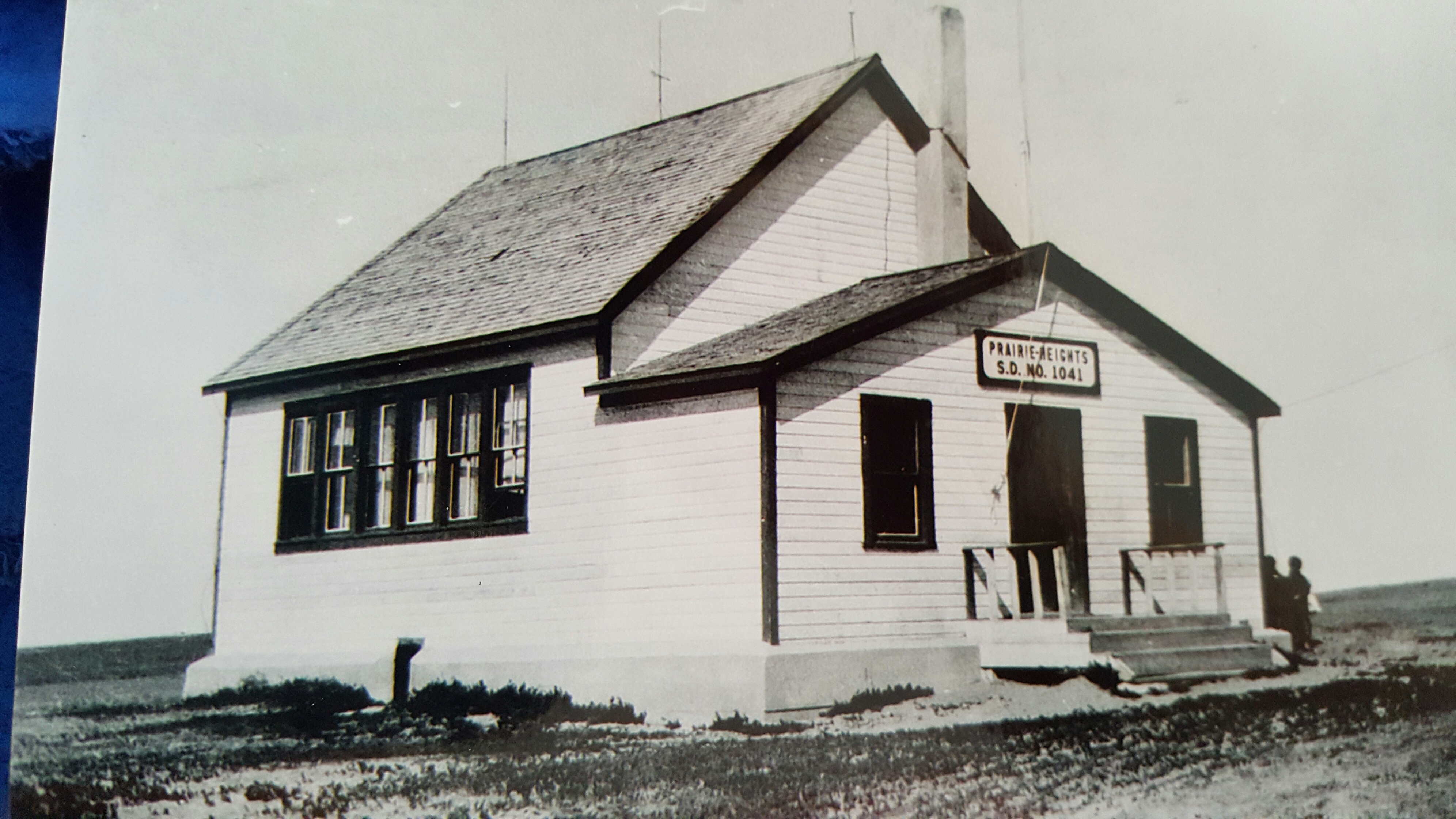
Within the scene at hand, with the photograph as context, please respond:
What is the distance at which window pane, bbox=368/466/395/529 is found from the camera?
977cm

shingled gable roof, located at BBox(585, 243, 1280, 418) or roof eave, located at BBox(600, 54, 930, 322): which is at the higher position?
roof eave, located at BBox(600, 54, 930, 322)

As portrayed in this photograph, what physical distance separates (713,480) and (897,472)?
4.17 ft

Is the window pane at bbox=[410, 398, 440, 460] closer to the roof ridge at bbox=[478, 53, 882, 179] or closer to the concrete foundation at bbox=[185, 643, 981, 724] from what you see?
the concrete foundation at bbox=[185, 643, 981, 724]

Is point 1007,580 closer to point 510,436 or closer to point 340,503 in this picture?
point 510,436

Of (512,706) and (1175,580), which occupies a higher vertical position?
(1175,580)

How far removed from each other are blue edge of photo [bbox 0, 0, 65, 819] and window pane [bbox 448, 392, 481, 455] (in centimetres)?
277

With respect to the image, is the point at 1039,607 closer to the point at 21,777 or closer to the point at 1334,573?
the point at 1334,573

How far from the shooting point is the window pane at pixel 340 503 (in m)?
9.69

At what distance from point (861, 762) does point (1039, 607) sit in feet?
6.42

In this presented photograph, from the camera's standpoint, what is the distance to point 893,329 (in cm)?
928

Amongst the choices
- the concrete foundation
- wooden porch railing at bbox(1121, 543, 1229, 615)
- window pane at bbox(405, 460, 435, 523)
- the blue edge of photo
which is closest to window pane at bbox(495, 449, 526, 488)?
window pane at bbox(405, 460, 435, 523)

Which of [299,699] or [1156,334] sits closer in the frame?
[299,699]

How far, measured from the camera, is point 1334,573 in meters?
8.27

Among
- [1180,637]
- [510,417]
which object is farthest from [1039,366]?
[510,417]
